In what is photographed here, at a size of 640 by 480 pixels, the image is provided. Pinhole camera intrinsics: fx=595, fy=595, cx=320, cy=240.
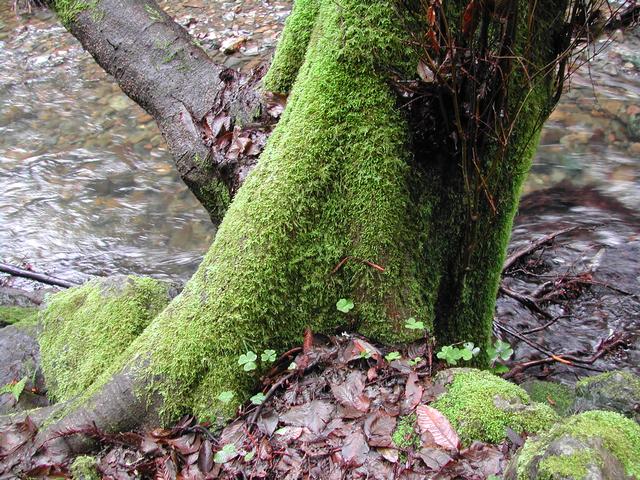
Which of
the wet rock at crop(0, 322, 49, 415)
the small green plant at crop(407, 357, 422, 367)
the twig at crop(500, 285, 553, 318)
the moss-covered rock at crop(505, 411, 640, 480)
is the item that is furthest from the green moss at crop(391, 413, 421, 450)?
the twig at crop(500, 285, 553, 318)

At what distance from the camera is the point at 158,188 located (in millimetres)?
7961

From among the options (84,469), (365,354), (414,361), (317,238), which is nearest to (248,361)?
(365,354)

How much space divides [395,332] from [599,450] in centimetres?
113

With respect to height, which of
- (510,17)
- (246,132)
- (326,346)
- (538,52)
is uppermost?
(510,17)

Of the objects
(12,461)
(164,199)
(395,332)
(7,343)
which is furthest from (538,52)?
(164,199)

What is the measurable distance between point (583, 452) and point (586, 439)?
0.06 m

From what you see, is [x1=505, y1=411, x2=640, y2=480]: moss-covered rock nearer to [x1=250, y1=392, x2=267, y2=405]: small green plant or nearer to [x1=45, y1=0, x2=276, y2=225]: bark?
[x1=250, y1=392, x2=267, y2=405]: small green plant

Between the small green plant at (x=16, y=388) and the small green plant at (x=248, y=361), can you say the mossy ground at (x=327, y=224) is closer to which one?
the small green plant at (x=248, y=361)

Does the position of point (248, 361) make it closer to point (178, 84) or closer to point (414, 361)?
point (414, 361)

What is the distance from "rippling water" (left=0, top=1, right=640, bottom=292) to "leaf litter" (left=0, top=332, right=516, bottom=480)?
3.86m

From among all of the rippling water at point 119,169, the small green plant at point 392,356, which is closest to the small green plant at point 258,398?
the small green plant at point 392,356

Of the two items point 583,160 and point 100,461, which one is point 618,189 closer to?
point 583,160

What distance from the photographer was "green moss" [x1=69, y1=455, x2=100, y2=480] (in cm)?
261

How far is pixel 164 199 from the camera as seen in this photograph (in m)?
7.77
